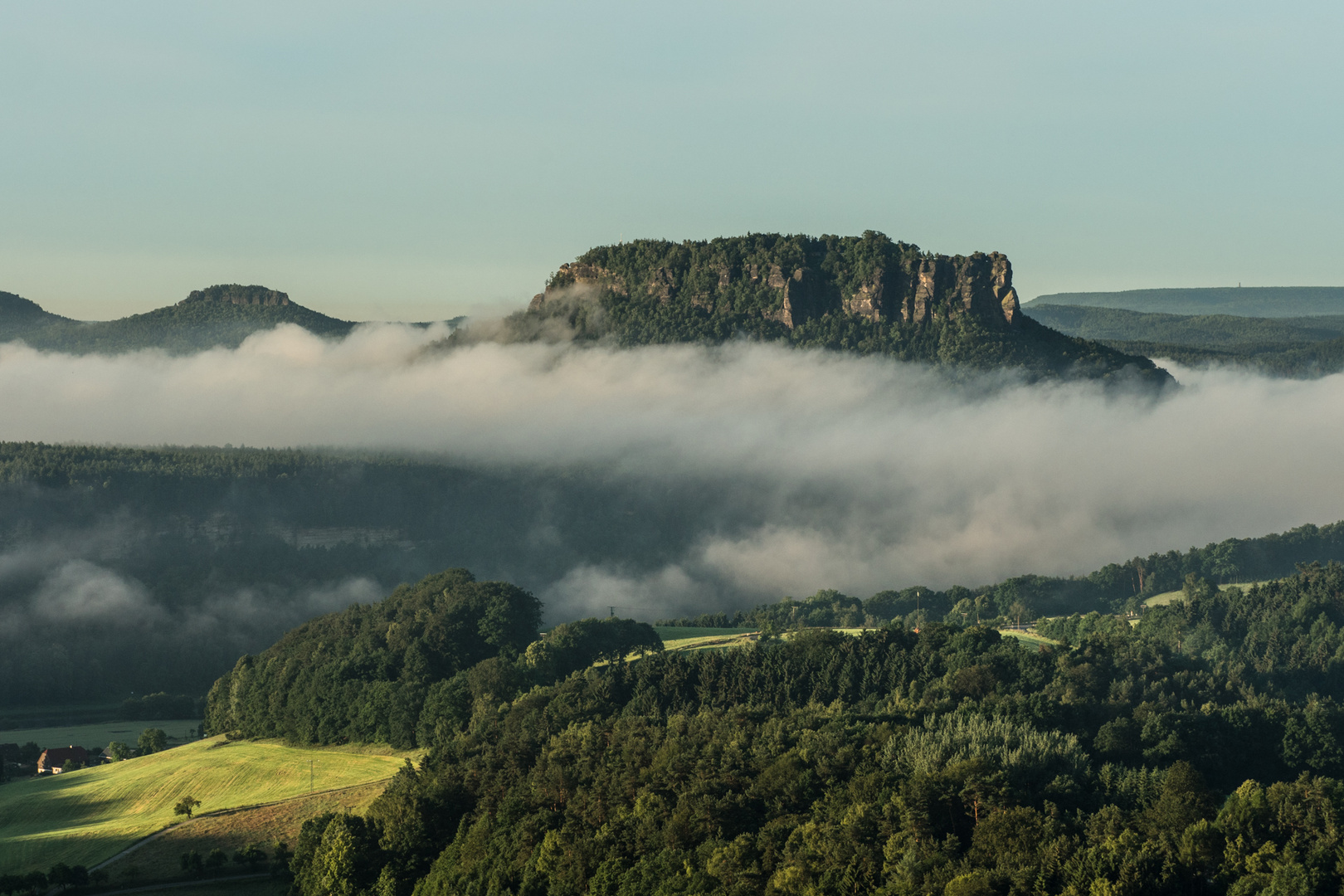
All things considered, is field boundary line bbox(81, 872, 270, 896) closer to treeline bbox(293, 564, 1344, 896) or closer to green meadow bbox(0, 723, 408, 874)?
treeline bbox(293, 564, 1344, 896)

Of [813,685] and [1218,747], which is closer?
[1218,747]

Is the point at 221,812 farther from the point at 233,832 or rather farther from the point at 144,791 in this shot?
the point at 144,791

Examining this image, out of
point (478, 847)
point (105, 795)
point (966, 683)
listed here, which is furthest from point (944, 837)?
point (105, 795)

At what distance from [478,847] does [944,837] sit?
32358 mm

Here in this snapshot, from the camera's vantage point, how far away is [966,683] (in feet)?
517

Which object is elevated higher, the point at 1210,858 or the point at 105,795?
the point at 1210,858

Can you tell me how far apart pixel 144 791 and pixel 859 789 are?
81982 mm

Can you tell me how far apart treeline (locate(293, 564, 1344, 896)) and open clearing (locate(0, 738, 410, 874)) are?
14505 mm

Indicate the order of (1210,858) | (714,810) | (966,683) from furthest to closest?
(966,683) < (714,810) < (1210,858)

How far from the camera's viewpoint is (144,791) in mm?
161625

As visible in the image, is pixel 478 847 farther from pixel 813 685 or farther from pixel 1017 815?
pixel 813 685

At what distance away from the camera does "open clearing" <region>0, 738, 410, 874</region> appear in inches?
5605

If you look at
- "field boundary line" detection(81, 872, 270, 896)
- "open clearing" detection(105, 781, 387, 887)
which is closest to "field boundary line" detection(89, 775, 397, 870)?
"open clearing" detection(105, 781, 387, 887)

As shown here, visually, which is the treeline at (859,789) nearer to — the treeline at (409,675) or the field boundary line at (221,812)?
the treeline at (409,675)
